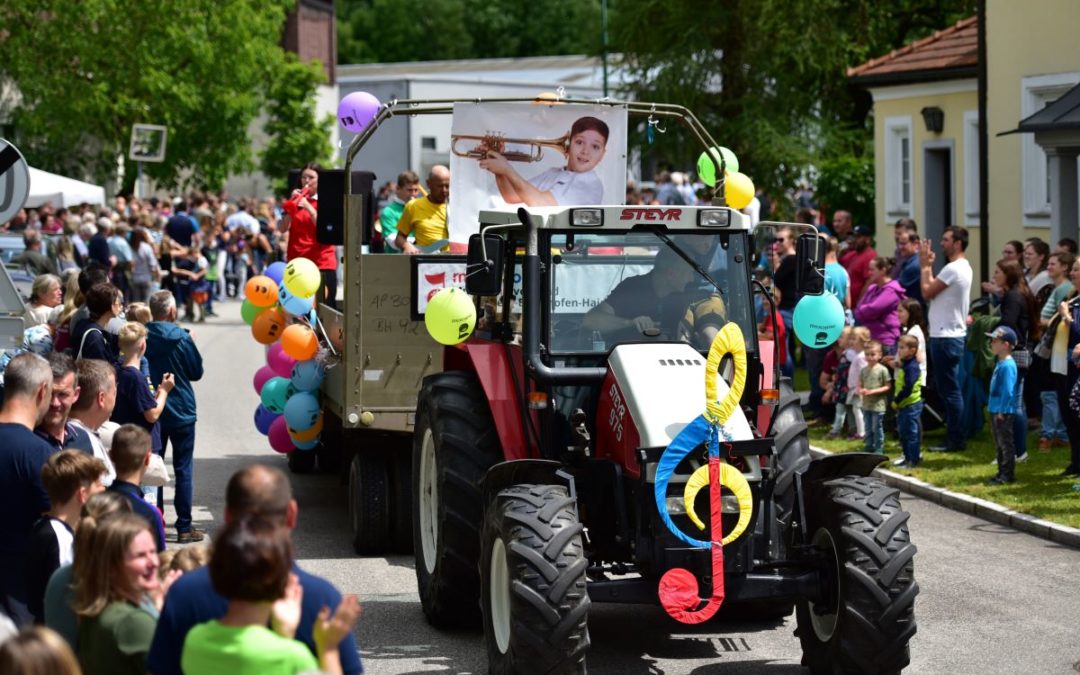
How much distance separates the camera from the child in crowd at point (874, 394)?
15242 mm

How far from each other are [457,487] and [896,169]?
21.1 m

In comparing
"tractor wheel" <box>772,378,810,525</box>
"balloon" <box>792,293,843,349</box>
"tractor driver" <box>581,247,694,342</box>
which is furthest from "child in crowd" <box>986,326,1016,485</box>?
"tractor driver" <box>581,247,694,342</box>

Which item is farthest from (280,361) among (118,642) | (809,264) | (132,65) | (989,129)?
(132,65)

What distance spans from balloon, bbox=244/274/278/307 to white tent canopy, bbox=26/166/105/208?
52.3 feet

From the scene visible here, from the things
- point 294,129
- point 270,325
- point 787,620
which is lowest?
point 787,620

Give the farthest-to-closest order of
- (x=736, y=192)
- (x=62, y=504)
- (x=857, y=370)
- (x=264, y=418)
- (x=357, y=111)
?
(x=857, y=370) < (x=264, y=418) < (x=357, y=111) < (x=736, y=192) < (x=62, y=504)

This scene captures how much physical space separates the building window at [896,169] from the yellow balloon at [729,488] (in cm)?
2174

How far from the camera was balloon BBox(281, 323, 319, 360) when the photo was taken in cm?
1316

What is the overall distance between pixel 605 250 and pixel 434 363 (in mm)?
3301

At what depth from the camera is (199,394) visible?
71.5 feet

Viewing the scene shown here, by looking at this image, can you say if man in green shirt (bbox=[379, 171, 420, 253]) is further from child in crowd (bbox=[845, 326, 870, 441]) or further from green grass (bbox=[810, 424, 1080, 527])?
green grass (bbox=[810, 424, 1080, 527])

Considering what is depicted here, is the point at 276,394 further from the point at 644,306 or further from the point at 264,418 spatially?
the point at 644,306

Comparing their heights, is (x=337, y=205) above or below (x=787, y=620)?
above

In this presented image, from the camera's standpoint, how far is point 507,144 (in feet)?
41.4
